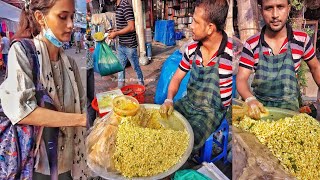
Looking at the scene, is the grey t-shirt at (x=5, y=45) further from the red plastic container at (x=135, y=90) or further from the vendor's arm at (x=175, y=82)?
the vendor's arm at (x=175, y=82)

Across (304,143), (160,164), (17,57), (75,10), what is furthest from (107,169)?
(304,143)

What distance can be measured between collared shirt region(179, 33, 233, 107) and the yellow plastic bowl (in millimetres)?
285

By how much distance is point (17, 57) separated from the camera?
1.17 m

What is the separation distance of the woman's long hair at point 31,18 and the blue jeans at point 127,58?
35cm

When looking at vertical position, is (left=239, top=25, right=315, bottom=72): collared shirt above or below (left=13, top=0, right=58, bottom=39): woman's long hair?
below

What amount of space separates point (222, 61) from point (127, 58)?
0.44 m

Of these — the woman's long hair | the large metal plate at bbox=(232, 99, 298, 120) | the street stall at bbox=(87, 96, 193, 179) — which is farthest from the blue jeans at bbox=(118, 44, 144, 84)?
the large metal plate at bbox=(232, 99, 298, 120)

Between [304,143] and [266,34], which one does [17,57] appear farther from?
[304,143]

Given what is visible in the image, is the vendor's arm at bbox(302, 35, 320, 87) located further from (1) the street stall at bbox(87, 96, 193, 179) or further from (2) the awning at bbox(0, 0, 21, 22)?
(2) the awning at bbox(0, 0, 21, 22)

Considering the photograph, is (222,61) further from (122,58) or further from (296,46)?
(122,58)

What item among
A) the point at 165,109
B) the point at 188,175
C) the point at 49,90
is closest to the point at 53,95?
the point at 49,90

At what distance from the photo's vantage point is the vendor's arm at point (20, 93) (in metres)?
1.17

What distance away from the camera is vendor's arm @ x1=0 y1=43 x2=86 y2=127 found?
1.17 m

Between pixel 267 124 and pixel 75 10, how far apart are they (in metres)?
0.99
